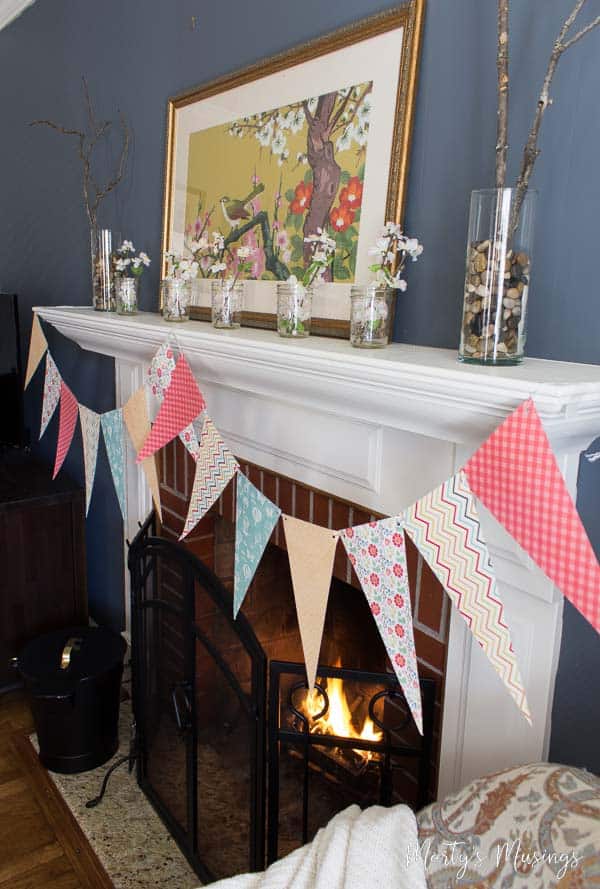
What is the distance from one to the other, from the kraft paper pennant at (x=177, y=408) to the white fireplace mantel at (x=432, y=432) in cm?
7

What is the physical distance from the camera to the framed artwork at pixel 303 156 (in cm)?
118

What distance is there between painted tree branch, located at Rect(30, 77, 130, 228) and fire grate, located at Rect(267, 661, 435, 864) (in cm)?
149

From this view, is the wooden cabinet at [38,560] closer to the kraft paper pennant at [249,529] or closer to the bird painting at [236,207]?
the bird painting at [236,207]

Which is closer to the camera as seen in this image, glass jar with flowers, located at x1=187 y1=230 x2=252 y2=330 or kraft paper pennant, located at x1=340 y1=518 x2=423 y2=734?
kraft paper pennant, located at x1=340 y1=518 x2=423 y2=734

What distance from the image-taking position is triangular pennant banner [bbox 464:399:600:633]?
740mm

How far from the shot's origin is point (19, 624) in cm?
237

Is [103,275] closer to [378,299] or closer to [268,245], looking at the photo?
[268,245]

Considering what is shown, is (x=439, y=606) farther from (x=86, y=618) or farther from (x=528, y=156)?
(x=86, y=618)

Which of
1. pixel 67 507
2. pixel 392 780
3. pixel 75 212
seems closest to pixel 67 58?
pixel 75 212

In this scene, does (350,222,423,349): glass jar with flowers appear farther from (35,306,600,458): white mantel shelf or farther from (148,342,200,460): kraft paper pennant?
(148,342,200,460): kraft paper pennant

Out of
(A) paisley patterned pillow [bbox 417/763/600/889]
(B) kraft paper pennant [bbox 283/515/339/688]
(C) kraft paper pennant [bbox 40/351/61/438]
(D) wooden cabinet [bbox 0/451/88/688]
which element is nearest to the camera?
(A) paisley patterned pillow [bbox 417/763/600/889]

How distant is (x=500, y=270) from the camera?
90cm

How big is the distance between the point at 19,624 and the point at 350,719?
1.35m

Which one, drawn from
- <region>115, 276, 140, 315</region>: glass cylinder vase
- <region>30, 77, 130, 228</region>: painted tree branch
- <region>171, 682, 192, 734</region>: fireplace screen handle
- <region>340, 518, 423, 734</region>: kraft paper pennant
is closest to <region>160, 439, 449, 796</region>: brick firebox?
<region>340, 518, 423, 734</region>: kraft paper pennant
